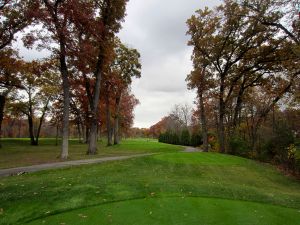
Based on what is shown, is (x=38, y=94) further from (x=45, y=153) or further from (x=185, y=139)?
(x=185, y=139)

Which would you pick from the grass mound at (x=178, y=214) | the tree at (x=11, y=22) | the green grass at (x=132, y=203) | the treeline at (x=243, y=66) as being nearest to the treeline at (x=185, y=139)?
the treeline at (x=243, y=66)

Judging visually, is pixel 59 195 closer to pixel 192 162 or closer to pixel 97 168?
pixel 97 168

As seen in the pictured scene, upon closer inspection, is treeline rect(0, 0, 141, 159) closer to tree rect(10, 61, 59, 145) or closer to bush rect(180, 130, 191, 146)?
tree rect(10, 61, 59, 145)

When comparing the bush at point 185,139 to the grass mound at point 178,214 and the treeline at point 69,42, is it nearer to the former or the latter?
the treeline at point 69,42

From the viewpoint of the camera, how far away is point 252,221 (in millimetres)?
6953

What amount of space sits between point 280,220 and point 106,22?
22179mm

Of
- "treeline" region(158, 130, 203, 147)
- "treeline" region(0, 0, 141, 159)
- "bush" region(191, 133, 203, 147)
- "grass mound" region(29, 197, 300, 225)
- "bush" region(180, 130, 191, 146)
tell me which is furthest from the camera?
"bush" region(180, 130, 191, 146)

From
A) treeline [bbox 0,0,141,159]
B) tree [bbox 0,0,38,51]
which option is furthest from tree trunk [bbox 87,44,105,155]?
tree [bbox 0,0,38,51]

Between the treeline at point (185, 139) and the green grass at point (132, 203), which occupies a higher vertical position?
the treeline at point (185, 139)

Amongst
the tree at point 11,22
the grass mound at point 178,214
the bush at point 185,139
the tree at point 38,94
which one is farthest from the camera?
the bush at point 185,139

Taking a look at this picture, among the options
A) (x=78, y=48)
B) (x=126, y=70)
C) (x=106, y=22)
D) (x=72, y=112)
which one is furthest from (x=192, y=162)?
(x=72, y=112)

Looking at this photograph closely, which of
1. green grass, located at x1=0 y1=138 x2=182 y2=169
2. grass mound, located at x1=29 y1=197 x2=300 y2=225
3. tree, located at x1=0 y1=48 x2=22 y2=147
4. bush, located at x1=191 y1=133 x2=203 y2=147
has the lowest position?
grass mound, located at x1=29 y1=197 x2=300 y2=225

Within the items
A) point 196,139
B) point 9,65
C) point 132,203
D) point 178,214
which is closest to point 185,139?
point 196,139

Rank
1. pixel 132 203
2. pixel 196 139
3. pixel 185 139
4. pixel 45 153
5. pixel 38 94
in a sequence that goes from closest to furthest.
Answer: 1. pixel 132 203
2. pixel 45 153
3. pixel 38 94
4. pixel 196 139
5. pixel 185 139
